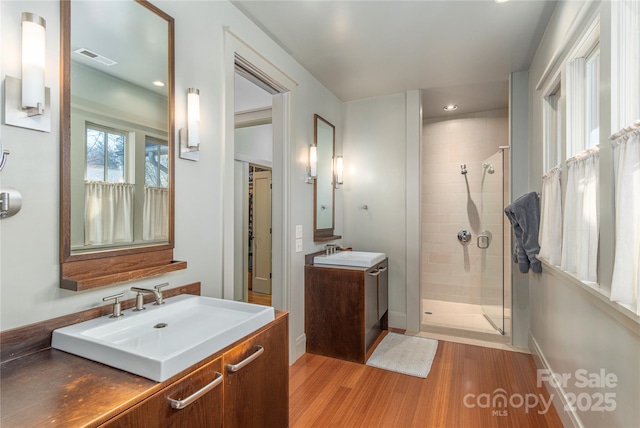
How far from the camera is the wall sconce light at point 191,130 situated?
1.61m

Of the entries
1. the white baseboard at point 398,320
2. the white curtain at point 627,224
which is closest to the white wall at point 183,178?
the white baseboard at point 398,320

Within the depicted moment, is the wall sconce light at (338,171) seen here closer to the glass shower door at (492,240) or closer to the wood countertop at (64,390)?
the glass shower door at (492,240)

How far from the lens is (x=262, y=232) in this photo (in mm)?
4691

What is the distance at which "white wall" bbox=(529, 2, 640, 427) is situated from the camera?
1194 millimetres

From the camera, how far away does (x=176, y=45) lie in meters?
1.61

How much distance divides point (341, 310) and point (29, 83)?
246 centimetres

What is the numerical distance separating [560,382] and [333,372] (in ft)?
5.07

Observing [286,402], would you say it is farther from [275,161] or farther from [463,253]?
[463,253]

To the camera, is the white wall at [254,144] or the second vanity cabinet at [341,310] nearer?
the second vanity cabinet at [341,310]

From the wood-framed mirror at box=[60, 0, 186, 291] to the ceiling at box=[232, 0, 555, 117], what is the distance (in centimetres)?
88

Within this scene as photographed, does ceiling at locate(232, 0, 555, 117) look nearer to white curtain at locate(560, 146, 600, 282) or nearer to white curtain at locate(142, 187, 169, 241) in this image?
white curtain at locate(560, 146, 600, 282)

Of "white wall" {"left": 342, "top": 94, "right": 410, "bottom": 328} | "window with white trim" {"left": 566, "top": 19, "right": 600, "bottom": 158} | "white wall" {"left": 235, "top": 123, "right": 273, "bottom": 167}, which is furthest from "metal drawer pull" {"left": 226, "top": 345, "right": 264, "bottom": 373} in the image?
"white wall" {"left": 235, "top": 123, "right": 273, "bottom": 167}

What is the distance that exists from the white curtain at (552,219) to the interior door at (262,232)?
335cm

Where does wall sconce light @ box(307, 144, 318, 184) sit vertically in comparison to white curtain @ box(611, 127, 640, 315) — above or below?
above
